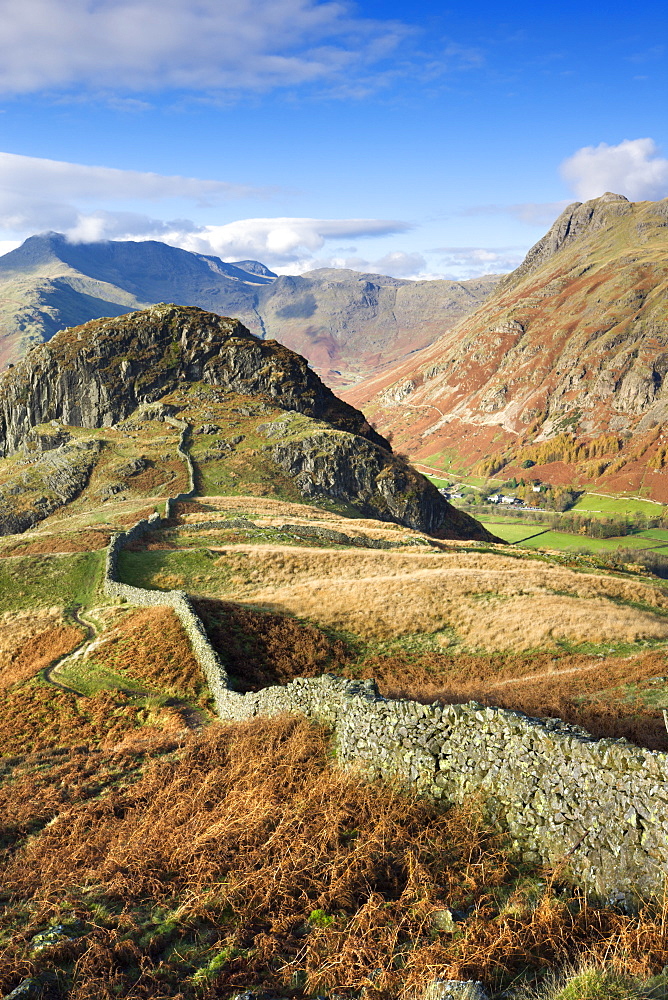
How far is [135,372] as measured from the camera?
14512 cm

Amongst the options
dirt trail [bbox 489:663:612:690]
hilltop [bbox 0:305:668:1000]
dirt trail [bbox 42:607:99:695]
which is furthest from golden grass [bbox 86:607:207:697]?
dirt trail [bbox 489:663:612:690]

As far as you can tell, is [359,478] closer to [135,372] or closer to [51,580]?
[135,372]

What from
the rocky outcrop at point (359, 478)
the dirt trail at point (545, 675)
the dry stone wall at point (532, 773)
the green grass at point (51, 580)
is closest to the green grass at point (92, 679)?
the green grass at point (51, 580)

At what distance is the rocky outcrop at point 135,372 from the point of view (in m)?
143

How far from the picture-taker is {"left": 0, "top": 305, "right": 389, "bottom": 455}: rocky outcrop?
143m

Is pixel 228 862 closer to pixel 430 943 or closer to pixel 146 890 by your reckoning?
pixel 146 890

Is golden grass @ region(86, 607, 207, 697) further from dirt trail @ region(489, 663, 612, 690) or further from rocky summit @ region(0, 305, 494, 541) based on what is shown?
rocky summit @ region(0, 305, 494, 541)

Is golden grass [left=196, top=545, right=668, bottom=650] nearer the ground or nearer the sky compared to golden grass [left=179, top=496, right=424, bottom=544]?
nearer the sky

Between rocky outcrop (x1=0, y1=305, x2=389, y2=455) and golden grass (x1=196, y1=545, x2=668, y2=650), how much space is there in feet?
331

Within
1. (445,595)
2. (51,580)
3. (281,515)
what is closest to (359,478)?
(281,515)

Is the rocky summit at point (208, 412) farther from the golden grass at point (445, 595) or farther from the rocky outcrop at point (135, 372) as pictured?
the golden grass at point (445, 595)

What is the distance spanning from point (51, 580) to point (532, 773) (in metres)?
41.2

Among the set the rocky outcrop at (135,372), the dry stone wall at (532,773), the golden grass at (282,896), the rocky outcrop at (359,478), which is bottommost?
the rocky outcrop at (359,478)

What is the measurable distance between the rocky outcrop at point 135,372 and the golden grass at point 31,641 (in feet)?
360
